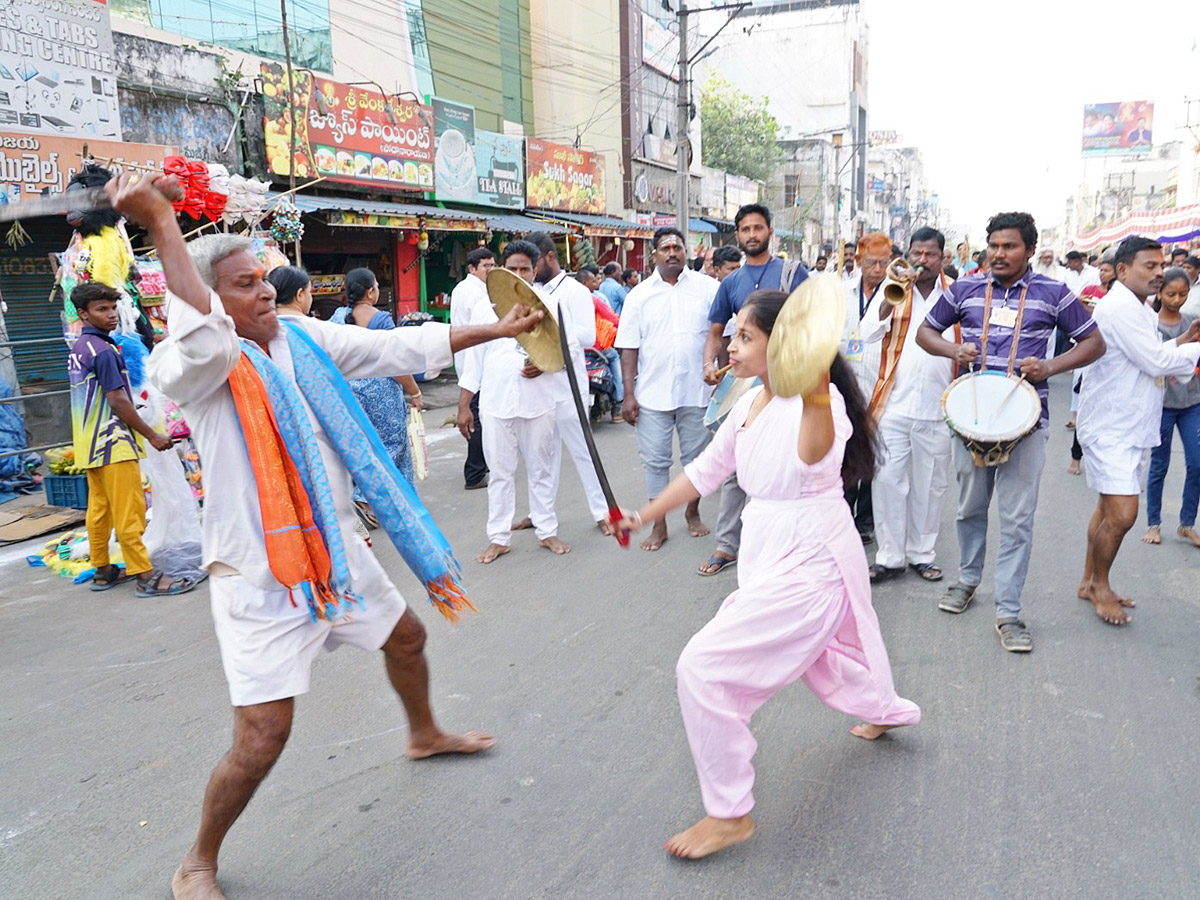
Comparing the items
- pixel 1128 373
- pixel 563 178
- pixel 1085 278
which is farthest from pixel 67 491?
pixel 563 178

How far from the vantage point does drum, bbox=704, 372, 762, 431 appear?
500 centimetres

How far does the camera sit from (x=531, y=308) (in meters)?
2.72

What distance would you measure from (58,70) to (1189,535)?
34.4ft

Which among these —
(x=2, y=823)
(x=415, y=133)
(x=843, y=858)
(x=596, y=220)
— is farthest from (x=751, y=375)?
(x=596, y=220)

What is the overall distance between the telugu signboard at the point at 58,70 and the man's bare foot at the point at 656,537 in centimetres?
715

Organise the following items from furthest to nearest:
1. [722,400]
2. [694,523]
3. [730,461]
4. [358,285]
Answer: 1. [358,285]
2. [694,523]
3. [722,400]
4. [730,461]

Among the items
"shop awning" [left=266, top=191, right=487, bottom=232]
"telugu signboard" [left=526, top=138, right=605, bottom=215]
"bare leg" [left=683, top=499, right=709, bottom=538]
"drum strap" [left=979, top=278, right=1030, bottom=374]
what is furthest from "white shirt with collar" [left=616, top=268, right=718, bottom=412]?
"telugu signboard" [left=526, top=138, right=605, bottom=215]

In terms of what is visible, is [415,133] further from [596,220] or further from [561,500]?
[561,500]

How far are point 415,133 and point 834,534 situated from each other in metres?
14.2

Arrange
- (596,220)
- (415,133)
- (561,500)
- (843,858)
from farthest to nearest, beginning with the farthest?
(596,220) < (415,133) < (561,500) < (843,858)

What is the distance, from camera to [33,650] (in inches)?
175

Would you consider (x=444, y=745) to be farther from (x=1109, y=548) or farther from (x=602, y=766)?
(x=1109, y=548)

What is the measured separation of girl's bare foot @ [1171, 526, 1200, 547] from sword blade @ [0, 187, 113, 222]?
616 centimetres

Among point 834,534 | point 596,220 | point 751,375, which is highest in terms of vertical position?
point 596,220
